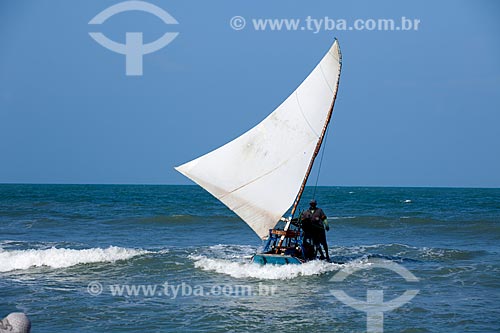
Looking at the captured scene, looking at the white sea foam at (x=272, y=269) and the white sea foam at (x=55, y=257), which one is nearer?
the white sea foam at (x=272, y=269)

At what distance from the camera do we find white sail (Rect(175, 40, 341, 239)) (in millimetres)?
14664

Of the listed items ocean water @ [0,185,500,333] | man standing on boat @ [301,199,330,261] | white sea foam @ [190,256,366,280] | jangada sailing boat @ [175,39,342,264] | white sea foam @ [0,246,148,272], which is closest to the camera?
ocean water @ [0,185,500,333]

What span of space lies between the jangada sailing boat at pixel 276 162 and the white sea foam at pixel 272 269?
24 centimetres

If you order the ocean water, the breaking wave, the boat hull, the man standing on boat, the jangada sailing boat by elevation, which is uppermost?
the jangada sailing boat

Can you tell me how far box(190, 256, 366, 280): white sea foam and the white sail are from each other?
99 centimetres

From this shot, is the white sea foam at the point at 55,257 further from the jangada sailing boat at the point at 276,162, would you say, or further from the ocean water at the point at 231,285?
the jangada sailing boat at the point at 276,162

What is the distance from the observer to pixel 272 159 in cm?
1473

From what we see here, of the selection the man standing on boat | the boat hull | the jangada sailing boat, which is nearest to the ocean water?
the boat hull

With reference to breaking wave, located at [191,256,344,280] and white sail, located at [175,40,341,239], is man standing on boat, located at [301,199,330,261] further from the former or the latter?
breaking wave, located at [191,256,344,280]

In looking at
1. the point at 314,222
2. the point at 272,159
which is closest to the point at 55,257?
the point at 272,159

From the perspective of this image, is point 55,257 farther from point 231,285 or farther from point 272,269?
point 272,269

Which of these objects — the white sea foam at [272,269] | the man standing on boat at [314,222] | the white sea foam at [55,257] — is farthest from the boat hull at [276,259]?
the white sea foam at [55,257]

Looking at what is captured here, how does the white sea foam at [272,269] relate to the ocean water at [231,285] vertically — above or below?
above

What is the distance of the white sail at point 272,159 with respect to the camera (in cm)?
1466
